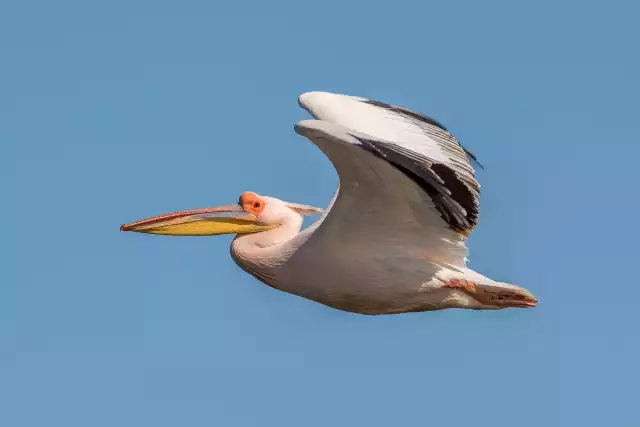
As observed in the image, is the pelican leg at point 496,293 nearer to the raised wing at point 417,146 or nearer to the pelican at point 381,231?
the pelican at point 381,231

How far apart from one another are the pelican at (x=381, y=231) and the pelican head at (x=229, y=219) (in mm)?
12

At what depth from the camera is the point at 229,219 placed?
13422 millimetres

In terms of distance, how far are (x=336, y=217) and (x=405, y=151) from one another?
111 cm

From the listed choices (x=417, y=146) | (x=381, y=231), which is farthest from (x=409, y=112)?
(x=381, y=231)

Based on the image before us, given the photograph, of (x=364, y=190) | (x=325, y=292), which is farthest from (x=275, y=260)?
(x=364, y=190)

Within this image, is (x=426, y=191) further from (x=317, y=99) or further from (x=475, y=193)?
(x=317, y=99)

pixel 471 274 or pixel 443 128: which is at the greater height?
pixel 443 128

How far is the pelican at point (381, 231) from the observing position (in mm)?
11570

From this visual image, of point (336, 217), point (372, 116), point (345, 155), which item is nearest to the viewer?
point (345, 155)

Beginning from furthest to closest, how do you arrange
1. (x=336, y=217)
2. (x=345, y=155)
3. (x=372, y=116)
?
(x=372, y=116) → (x=336, y=217) → (x=345, y=155)

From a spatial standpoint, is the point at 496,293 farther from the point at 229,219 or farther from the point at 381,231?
the point at 229,219

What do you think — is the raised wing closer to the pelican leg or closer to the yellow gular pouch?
the pelican leg

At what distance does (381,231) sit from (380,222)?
0.40ft

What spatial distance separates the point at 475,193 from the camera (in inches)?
A: 476
